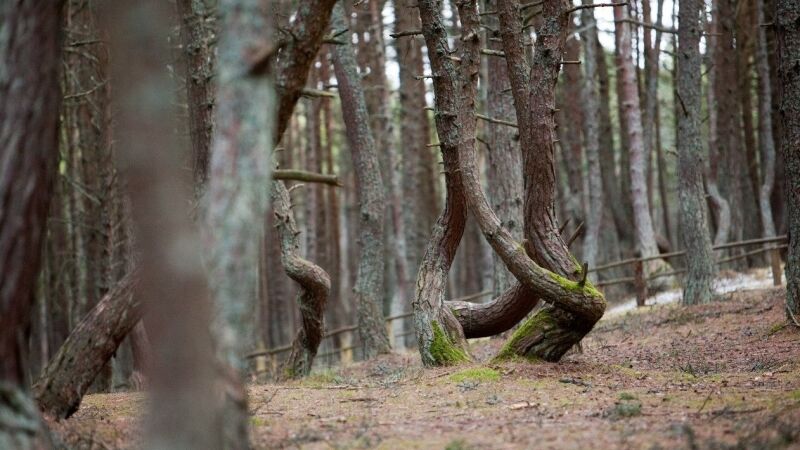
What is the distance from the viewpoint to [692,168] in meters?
16.1

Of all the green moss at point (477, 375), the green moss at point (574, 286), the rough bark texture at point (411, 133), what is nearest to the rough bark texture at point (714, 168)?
the rough bark texture at point (411, 133)

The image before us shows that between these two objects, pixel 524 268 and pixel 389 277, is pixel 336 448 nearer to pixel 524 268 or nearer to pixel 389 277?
pixel 524 268

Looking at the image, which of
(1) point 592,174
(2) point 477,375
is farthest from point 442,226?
(1) point 592,174

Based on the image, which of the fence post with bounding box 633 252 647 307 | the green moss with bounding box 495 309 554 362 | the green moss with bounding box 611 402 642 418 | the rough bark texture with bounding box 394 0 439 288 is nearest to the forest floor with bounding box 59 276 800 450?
the green moss with bounding box 611 402 642 418

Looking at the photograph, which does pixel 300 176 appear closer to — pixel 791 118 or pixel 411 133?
pixel 791 118

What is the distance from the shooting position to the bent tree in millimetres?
9133

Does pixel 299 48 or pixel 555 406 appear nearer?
pixel 299 48

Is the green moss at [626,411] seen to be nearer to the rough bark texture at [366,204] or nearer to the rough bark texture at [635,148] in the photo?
the rough bark texture at [366,204]

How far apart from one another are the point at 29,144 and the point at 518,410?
4.27 metres

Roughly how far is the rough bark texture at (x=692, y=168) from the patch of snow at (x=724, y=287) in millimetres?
1155

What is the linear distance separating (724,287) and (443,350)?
32.7ft

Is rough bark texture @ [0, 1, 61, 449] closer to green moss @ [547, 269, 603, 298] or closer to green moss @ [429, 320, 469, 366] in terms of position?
green moss @ [547, 269, 603, 298]

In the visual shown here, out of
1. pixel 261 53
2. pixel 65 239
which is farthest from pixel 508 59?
pixel 65 239

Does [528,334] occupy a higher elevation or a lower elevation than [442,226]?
lower
